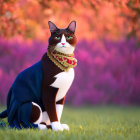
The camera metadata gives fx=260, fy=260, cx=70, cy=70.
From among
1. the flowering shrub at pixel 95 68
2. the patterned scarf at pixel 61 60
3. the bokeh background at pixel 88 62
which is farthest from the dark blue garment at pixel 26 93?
the flowering shrub at pixel 95 68

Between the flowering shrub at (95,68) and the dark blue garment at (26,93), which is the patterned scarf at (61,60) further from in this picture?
the flowering shrub at (95,68)

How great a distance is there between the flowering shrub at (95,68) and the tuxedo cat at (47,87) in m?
3.85

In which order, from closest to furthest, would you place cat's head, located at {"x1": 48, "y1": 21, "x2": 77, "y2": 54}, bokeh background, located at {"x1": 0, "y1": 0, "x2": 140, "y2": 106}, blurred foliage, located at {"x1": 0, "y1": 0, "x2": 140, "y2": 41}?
cat's head, located at {"x1": 48, "y1": 21, "x2": 77, "y2": 54} < blurred foliage, located at {"x1": 0, "y1": 0, "x2": 140, "y2": 41} < bokeh background, located at {"x1": 0, "y1": 0, "x2": 140, "y2": 106}

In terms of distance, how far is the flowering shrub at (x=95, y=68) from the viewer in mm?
7594

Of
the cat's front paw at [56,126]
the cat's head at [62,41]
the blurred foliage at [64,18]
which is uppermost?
the blurred foliage at [64,18]

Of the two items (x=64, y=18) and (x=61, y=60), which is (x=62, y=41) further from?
(x=64, y=18)

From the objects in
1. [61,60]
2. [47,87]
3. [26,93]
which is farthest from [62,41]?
[26,93]

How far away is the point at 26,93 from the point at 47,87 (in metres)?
0.35

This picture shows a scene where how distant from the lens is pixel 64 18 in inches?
734

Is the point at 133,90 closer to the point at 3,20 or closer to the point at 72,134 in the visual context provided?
the point at 3,20

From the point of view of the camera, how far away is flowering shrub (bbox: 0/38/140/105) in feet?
24.9

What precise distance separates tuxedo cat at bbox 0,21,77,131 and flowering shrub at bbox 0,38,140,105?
12.6ft

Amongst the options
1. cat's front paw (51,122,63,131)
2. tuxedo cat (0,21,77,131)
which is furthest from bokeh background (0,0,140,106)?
cat's front paw (51,122,63,131)

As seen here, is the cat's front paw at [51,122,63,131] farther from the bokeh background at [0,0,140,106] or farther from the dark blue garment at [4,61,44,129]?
the bokeh background at [0,0,140,106]
